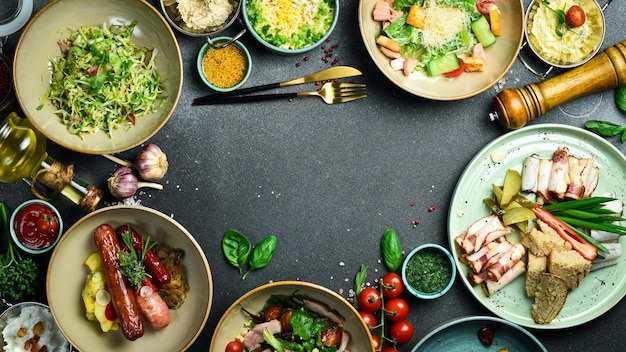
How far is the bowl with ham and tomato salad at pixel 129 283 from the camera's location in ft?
10.1

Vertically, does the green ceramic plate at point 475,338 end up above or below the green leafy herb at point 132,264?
below

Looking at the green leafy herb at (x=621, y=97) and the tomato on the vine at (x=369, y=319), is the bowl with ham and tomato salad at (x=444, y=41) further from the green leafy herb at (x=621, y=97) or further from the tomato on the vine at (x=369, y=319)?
the tomato on the vine at (x=369, y=319)

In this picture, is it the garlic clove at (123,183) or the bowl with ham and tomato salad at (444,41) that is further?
the bowl with ham and tomato salad at (444,41)

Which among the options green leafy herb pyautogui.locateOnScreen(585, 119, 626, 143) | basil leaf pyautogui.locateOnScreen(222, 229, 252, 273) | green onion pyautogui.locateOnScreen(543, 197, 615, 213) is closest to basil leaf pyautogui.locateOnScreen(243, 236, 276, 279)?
basil leaf pyautogui.locateOnScreen(222, 229, 252, 273)

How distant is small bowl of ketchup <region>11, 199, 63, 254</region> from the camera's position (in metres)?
3.18

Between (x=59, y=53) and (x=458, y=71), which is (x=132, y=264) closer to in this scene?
(x=59, y=53)

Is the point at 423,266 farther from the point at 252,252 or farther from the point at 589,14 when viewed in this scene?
the point at 589,14

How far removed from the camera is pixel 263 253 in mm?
3295

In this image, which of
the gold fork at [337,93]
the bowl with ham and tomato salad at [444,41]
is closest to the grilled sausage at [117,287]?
the gold fork at [337,93]

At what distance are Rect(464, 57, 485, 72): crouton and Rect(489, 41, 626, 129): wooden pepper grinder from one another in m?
0.16

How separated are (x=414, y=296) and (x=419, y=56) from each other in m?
1.18

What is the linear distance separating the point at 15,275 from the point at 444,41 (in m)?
2.30

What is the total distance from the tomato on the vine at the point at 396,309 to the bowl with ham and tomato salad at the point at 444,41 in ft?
3.26

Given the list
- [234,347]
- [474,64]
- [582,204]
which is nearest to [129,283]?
[234,347]
